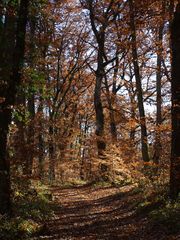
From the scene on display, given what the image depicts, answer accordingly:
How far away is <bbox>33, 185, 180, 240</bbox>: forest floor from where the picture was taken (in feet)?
Result: 27.7

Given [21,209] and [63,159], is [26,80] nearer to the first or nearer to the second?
[21,209]

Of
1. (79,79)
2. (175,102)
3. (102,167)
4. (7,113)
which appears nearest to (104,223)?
(175,102)

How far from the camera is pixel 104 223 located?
10312 millimetres

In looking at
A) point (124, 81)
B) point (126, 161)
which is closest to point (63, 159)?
point (124, 81)

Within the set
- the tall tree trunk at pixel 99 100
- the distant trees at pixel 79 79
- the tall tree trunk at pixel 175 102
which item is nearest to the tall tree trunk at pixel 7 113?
the distant trees at pixel 79 79

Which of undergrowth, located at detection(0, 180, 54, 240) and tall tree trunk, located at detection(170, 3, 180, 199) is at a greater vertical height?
tall tree trunk, located at detection(170, 3, 180, 199)

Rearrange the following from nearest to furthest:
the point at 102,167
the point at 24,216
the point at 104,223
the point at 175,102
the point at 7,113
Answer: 1. the point at 7,113
2. the point at 175,102
3. the point at 104,223
4. the point at 24,216
5. the point at 102,167

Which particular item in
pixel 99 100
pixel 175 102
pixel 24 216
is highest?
pixel 99 100

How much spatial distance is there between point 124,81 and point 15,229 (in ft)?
73.9

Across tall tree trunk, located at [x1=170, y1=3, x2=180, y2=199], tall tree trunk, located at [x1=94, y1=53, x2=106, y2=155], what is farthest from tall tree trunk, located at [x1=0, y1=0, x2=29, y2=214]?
tall tree trunk, located at [x1=94, y1=53, x2=106, y2=155]

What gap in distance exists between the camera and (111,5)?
21.9 m

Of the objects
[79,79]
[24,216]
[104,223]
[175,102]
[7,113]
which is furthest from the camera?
[79,79]

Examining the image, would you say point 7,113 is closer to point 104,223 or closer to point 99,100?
point 104,223

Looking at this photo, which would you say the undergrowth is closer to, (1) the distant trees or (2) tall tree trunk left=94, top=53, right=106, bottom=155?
(1) the distant trees
